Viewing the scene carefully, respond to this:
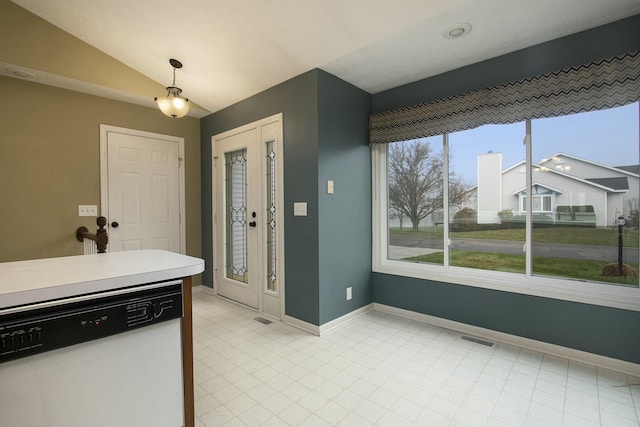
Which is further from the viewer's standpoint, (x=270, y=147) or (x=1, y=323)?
(x=270, y=147)

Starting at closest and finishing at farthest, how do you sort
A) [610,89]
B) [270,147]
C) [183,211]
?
1. [610,89]
2. [270,147]
3. [183,211]

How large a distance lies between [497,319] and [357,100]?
8.72 feet

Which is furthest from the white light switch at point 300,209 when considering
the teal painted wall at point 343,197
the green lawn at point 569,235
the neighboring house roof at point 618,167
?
the neighboring house roof at point 618,167

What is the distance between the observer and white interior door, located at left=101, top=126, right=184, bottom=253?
359 centimetres

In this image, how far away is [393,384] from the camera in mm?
2051

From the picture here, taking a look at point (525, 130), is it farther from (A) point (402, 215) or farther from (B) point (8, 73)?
(B) point (8, 73)

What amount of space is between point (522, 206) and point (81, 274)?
10.6 ft

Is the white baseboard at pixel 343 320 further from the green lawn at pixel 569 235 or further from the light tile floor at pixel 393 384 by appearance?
the green lawn at pixel 569 235

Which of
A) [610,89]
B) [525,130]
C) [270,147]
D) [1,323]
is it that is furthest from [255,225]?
[610,89]

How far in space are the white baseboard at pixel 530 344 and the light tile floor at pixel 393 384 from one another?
0.07 meters

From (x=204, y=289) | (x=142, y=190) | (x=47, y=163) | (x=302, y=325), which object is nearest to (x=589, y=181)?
(x=302, y=325)

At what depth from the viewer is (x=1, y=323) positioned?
35.9 inches

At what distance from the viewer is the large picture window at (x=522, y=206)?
2.29 metres

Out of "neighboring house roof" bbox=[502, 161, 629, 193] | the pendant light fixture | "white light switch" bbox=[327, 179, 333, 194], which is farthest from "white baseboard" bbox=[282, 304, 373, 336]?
the pendant light fixture
